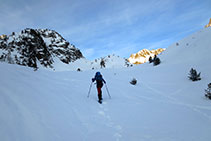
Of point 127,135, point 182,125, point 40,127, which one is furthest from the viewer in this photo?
point 182,125

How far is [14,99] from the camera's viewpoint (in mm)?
2723

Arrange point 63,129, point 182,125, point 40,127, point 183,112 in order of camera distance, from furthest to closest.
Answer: point 183,112 → point 182,125 → point 63,129 → point 40,127

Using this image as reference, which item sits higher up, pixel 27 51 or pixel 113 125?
pixel 27 51

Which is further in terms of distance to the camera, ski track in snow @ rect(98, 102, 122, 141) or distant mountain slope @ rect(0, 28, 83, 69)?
distant mountain slope @ rect(0, 28, 83, 69)

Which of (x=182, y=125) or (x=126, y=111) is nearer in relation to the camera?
(x=182, y=125)

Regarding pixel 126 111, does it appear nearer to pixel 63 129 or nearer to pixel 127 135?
pixel 127 135

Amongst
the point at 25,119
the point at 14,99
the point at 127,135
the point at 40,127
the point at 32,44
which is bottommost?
the point at 127,135

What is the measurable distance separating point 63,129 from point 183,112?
13.8 feet

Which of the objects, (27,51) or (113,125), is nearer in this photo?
(113,125)

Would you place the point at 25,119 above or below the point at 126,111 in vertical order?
above

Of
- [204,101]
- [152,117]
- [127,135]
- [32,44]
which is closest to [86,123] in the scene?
[127,135]

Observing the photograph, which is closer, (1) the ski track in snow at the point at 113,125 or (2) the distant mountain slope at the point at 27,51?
(1) the ski track in snow at the point at 113,125

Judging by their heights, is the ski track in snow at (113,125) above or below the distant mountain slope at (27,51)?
below

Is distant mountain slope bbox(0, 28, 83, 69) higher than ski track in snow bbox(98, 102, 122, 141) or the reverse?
higher
